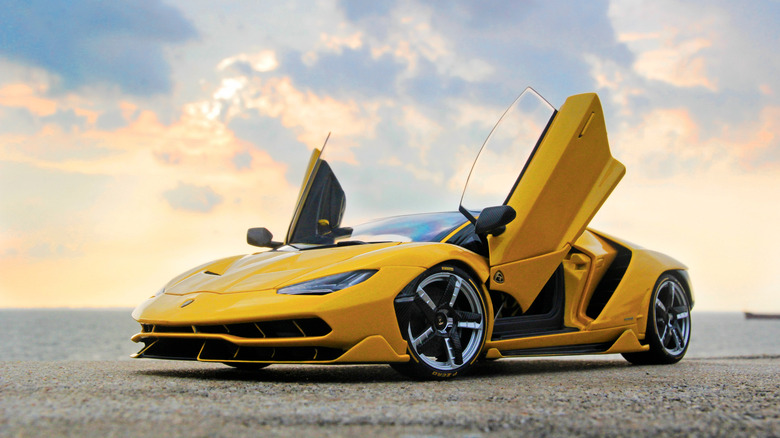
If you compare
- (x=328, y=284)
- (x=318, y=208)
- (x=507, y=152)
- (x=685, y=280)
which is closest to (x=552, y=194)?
(x=507, y=152)

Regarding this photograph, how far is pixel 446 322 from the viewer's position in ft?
14.8

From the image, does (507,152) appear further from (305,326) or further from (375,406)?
(375,406)

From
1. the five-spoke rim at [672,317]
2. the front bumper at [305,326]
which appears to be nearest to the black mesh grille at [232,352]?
the front bumper at [305,326]

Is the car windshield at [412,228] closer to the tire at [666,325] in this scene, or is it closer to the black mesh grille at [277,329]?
the black mesh grille at [277,329]

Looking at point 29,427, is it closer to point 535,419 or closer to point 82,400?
point 82,400

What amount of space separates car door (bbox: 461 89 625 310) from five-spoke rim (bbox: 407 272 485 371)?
36cm

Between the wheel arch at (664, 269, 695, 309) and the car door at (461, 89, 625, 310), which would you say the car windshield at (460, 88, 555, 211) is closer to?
the car door at (461, 89, 625, 310)

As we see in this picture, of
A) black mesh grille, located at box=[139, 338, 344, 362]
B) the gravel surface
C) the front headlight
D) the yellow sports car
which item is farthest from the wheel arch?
black mesh grille, located at box=[139, 338, 344, 362]

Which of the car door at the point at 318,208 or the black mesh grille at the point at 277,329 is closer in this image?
the black mesh grille at the point at 277,329

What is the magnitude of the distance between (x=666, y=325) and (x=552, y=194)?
2.34m

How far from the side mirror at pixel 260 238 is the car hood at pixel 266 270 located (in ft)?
2.64

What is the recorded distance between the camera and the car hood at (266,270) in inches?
173

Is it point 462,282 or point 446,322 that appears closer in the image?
point 446,322

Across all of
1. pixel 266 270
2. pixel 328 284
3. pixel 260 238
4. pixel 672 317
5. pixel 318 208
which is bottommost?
pixel 672 317
